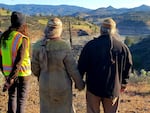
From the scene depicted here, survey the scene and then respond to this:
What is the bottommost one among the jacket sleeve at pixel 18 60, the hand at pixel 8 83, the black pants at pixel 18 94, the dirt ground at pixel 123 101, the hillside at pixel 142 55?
the hillside at pixel 142 55

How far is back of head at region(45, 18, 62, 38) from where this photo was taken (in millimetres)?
5300

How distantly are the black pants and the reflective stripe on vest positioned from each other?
0.42ft

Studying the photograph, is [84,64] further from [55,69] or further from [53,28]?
[53,28]

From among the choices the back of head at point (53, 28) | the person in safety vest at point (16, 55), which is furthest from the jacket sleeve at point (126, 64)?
the person in safety vest at point (16, 55)

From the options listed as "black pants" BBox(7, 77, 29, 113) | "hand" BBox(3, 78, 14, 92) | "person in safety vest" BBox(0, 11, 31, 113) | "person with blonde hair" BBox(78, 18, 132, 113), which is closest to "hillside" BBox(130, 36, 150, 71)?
"black pants" BBox(7, 77, 29, 113)

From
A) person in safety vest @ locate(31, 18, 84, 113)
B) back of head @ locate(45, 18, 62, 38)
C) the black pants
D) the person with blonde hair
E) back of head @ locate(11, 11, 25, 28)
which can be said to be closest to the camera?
back of head @ locate(45, 18, 62, 38)

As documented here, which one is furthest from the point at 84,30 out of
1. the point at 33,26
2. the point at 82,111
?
the point at 82,111

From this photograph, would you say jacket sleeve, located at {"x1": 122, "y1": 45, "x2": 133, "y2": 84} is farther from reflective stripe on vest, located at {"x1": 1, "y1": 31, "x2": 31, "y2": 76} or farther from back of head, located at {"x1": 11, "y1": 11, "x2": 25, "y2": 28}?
back of head, located at {"x1": 11, "y1": 11, "x2": 25, "y2": 28}

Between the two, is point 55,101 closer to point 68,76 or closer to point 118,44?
point 68,76

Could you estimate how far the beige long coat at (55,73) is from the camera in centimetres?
542

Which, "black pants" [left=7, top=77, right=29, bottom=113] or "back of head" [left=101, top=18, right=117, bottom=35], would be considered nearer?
"back of head" [left=101, top=18, right=117, bottom=35]

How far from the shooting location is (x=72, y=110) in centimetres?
568

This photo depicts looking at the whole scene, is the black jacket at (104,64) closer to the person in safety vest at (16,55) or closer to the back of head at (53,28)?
the back of head at (53,28)

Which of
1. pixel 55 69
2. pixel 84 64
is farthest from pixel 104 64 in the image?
pixel 55 69
